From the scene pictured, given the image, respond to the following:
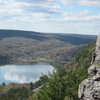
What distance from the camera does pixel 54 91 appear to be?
38.1 meters

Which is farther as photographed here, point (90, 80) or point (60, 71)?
point (60, 71)

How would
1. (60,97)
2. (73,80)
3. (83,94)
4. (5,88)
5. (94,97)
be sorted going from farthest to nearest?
(5,88) < (73,80) < (60,97) < (83,94) < (94,97)

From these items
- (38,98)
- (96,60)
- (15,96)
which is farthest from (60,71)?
(15,96)

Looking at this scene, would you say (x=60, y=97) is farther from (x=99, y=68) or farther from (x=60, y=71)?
(x=99, y=68)

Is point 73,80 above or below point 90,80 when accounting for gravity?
below

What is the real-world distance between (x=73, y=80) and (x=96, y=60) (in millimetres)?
20022

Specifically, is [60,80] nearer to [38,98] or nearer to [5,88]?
[38,98]

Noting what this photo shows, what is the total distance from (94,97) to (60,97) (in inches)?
654

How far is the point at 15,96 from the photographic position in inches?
5044

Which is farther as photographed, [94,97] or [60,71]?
[60,71]

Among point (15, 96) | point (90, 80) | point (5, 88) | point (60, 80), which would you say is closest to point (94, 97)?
point (90, 80)

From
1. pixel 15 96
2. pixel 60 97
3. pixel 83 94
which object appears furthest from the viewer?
pixel 15 96

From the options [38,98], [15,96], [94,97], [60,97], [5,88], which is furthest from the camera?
[5,88]

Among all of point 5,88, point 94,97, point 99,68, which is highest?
point 99,68
